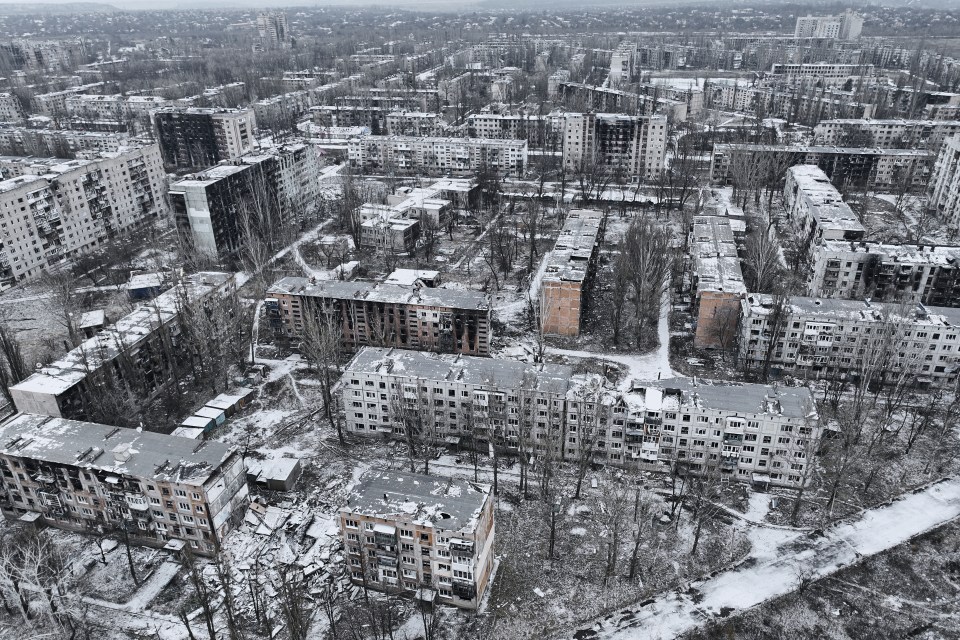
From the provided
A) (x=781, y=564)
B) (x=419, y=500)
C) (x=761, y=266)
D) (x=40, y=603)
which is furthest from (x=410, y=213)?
(x=781, y=564)

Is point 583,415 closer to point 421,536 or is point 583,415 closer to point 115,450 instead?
point 421,536

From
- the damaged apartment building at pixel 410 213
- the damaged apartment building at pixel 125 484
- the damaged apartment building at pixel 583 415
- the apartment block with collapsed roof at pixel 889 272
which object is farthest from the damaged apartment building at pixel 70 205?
the apartment block with collapsed roof at pixel 889 272

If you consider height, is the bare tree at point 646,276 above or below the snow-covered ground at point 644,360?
above

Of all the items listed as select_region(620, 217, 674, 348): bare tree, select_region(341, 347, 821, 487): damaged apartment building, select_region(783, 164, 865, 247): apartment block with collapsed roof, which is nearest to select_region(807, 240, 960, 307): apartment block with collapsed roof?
select_region(783, 164, 865, 247): apartment block with collapsed roof

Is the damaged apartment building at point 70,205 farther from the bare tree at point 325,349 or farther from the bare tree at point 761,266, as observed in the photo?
the bare tree at point 761,266

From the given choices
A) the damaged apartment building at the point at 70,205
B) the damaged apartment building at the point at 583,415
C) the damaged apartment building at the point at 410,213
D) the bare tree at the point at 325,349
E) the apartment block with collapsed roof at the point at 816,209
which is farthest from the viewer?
the damaged apartment building at the point at 410,213

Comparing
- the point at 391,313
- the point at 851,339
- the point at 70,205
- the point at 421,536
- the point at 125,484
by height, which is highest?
the point at 70,205

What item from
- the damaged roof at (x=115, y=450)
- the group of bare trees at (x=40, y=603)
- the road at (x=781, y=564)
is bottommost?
the road at (x=781, y=564)
